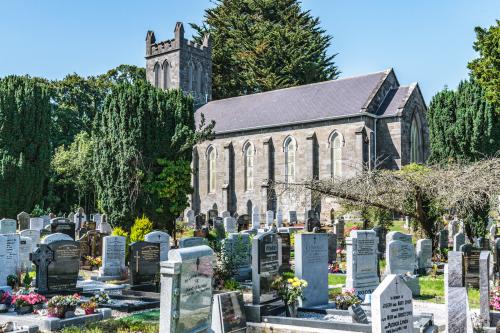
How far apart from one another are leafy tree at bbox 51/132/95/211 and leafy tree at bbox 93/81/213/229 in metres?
19.6

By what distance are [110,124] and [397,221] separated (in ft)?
58.9

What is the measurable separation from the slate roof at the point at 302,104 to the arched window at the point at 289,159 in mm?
1504

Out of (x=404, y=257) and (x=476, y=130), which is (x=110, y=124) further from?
(x=476, y=130)

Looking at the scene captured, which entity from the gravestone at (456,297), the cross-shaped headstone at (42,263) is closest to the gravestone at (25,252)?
the cross-shaped headstone at (42,263)

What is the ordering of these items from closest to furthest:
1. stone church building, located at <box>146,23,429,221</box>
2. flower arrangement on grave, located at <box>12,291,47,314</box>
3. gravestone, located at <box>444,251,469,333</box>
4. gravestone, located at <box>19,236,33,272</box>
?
1. gravestone, located at <box>444,251,469,333</box>
2. flower arrangement on grave, located at <box>12,291,47,314</box>
3. gravestone, located at <box>19,236,33,272</box>
4. stone church building, located at <box>146,23,429,221</box>

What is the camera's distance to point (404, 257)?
15055 millimetres

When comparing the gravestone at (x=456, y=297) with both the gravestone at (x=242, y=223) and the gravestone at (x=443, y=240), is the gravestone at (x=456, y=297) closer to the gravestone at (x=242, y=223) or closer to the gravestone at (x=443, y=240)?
the gravestone at (x=443, y=240)

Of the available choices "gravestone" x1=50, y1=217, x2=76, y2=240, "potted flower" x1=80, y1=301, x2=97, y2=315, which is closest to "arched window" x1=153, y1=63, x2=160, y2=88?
"gravestone" x1=50, y1=217, x2=76, y2=240

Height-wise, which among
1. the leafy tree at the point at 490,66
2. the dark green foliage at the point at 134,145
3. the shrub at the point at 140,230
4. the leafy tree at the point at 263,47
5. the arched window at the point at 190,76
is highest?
the leafy tree at the point at 263,47

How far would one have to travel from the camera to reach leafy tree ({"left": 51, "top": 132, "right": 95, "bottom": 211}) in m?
45.5

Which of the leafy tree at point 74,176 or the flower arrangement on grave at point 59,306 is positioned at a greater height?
the leafy tree at point 74,176

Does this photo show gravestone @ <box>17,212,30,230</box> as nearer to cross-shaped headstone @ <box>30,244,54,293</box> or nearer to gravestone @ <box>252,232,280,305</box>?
cross-shaped headstone @ <box>30,244,54,293</box>

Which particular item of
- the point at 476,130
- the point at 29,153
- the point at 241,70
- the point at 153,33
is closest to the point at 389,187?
the point at 476,130

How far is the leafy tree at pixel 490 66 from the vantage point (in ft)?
80.7
